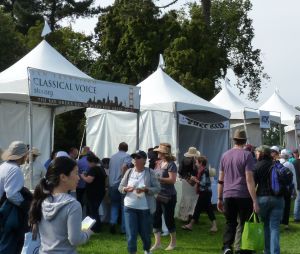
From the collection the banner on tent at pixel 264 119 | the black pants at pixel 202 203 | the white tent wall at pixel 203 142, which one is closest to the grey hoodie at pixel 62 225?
the black pants at pixel 202 203

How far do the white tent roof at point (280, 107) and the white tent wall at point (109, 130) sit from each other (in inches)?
427

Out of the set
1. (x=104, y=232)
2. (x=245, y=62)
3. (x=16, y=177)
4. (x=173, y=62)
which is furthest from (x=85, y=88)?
(x=245, y=62)

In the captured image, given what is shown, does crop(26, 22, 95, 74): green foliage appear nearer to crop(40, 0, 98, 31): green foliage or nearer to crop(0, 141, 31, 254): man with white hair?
crop(40, 0, 98, 31): green foliage

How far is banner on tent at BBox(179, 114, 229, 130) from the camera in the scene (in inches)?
656

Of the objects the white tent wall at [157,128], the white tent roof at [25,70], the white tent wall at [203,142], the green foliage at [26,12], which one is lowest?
the white tent wall at [203,142]

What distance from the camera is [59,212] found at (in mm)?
4430

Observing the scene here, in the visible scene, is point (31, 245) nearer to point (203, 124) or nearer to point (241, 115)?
point (203, 124)

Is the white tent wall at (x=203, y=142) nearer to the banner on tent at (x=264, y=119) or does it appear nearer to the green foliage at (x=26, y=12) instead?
the banner on tent at (x=264, y=119)

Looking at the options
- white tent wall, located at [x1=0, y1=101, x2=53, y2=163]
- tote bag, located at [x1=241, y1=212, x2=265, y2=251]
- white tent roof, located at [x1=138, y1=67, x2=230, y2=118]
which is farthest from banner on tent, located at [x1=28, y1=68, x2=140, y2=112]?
tote bag, located at [x1=241, y1=212, x2=265, y2=251]

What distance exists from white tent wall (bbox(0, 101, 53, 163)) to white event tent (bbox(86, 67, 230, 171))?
8.93ft

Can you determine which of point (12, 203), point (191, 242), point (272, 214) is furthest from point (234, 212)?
point (12, 203)

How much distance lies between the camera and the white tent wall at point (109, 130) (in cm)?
1772

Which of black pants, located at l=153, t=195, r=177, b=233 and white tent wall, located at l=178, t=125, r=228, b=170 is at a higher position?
white tent wall, located at l=178, t=125, r=228, b=170

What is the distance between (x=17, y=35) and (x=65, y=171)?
32.0 meters
